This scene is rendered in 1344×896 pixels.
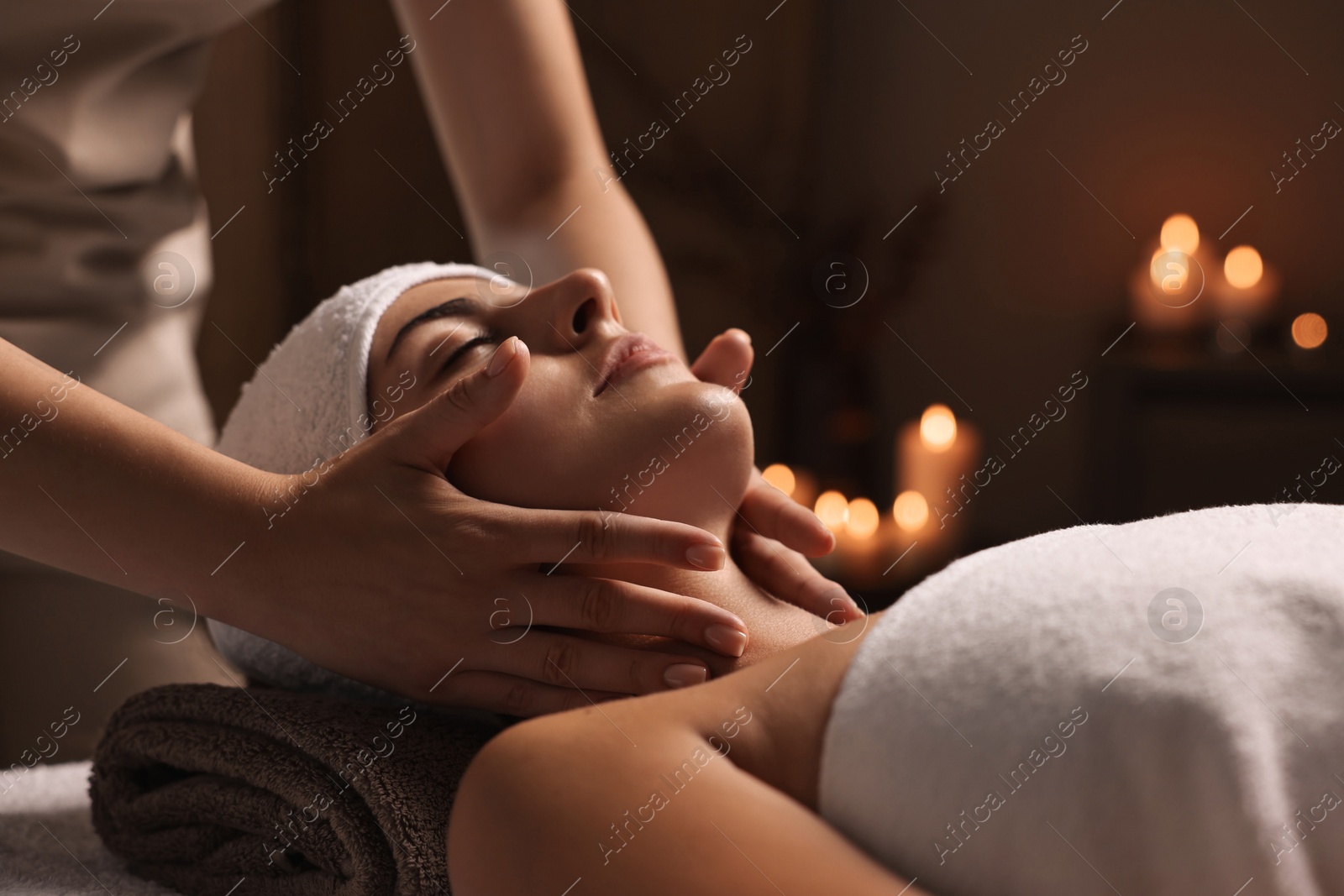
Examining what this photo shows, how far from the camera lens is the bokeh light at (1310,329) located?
2564 mm

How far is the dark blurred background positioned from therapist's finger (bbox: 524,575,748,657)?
6.43 feet

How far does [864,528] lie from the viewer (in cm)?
260

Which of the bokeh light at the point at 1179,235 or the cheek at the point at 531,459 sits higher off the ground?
the bokeh light at the point at 1179,235

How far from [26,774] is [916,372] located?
2.43 meters

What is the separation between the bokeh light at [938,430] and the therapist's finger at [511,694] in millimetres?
1959

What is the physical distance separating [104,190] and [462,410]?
665 mm

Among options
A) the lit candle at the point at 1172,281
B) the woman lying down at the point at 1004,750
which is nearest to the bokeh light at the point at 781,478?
the lit candle at the point at 1172,281

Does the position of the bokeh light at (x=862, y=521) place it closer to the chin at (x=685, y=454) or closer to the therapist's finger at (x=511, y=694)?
the chin at (x=685, y=454)

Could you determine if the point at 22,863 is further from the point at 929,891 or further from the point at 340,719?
the point at 929,891

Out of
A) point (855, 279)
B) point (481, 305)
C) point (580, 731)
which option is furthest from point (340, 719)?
point (855, 279)

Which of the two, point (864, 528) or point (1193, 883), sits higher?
point (1193, 883)

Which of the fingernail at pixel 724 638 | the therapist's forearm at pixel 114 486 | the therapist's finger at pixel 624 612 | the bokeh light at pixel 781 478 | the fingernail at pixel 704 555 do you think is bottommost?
the bokeh light at pixel 781 478

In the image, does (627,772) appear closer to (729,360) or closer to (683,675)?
(683,675)

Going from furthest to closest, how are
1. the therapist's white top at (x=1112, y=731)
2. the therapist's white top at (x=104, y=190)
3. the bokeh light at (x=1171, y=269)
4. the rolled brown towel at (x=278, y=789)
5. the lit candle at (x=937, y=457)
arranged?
the lit candle at (x=937, y=457), the bokeh light at (x=1171, y=269), the therapist's white top at (x=104, y=190), the rolled brown towel at (x=278, y=789), the therapist's white top at (x=1112, y=731)
